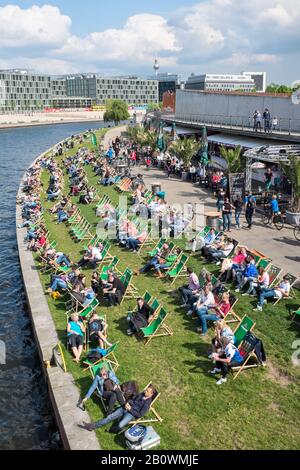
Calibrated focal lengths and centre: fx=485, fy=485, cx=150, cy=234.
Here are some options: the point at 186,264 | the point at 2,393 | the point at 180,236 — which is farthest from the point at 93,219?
the point at 2,393

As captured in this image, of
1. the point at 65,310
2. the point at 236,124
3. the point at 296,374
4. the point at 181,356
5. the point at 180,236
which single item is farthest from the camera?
the point at 236,124

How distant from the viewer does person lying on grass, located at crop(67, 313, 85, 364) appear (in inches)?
421

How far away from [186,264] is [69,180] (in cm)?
2027

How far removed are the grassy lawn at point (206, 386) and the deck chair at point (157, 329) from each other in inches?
6.0

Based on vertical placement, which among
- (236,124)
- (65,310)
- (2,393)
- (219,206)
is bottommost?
(2,393)

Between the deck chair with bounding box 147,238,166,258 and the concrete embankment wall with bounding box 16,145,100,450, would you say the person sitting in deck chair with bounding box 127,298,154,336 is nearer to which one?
the concrete embankment wall with bounding box 16,145,100,450

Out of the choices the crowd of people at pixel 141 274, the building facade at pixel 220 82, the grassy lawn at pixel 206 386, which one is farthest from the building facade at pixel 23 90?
the grassy lawn at pixel 206 386

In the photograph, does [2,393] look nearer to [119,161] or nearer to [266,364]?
[266,364]

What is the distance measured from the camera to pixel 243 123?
31219 mm

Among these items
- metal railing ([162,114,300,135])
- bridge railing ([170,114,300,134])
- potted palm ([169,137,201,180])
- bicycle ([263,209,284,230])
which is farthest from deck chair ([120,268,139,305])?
potted palm ([169,137,201,180])

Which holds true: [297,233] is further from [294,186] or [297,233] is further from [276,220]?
[294,186]

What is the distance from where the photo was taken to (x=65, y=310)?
522 inches

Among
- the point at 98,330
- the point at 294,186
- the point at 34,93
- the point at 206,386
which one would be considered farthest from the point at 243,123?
the point at 34,93

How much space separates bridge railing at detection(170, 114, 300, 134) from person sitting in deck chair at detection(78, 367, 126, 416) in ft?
62.6
